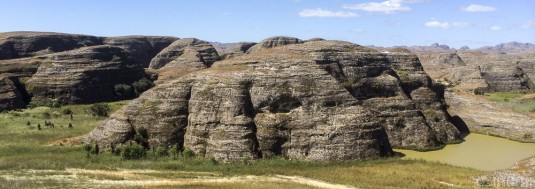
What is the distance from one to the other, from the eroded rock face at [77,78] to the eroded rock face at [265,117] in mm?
51960

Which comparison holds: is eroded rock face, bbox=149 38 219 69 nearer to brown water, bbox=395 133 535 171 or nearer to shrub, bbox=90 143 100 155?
shrub, bbox=90 143 100 155

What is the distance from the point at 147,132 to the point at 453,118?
54.3 metres

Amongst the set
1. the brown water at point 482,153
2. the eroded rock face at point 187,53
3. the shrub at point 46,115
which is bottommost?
the brown water at point 482,153

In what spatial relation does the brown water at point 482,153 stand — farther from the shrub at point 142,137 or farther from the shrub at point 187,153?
the shrub at point 142,137

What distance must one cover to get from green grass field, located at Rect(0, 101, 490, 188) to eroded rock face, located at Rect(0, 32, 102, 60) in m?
97.9

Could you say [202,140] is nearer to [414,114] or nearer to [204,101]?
[204,101]

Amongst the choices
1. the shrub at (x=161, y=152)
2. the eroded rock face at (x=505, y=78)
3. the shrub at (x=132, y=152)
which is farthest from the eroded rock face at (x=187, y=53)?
the shrub at (x=132, y=152)

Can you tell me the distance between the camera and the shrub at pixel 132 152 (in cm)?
5372

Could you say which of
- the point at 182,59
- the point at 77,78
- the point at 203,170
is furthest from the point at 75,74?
the point at 203,170

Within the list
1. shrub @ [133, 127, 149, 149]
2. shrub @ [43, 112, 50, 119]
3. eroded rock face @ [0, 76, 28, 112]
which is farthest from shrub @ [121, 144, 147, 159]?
eroded rock face @ [0, 76, 28, 112]

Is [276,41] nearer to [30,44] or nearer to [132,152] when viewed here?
[30,44]

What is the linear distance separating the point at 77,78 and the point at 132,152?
6303cm

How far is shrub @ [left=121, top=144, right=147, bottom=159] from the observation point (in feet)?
176

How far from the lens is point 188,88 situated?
60.6m
